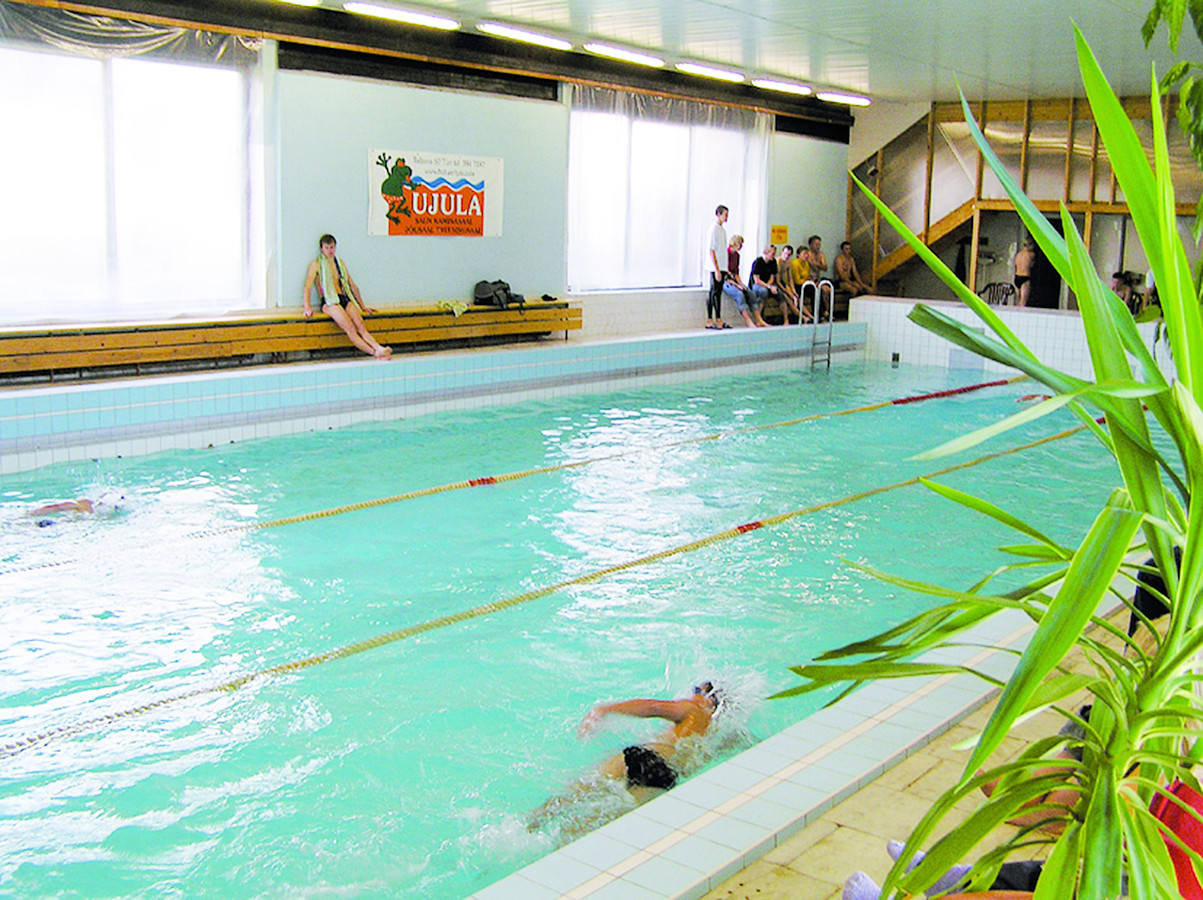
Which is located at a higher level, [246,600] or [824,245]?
[824,245]

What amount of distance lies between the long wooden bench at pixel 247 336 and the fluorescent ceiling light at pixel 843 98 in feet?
17.4

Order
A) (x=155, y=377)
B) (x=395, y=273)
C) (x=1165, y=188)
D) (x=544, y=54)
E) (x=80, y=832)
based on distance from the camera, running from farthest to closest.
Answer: (x=544, y=54), (x=395, y=273), (x=155, y=377), (x=80, y=832), (x=1165, y=188)

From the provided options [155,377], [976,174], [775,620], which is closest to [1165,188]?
[775,620]

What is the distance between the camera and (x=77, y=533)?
21.3 feet

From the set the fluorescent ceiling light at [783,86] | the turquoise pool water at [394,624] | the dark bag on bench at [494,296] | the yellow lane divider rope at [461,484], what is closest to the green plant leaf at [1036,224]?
the turquoise pool water at [394,624]

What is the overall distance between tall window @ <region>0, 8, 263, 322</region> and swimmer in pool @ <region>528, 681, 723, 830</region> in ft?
23.5

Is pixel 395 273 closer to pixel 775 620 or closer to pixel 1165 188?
pixel 775 620

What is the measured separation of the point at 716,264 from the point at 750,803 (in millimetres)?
12757

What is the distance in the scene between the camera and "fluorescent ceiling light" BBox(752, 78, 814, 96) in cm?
1480

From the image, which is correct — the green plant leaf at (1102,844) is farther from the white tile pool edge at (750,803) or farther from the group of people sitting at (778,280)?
the group of people sitting at (778,280)

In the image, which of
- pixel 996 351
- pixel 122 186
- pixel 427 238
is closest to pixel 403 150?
pixel 427 238

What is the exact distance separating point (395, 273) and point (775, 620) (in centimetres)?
765

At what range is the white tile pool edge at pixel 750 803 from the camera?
269 centimetres

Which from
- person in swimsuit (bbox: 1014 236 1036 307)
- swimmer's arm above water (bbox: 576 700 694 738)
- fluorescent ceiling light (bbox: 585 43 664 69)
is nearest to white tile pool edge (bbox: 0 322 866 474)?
fluorescent ceiling light (bbox: 585 43 664 69)
